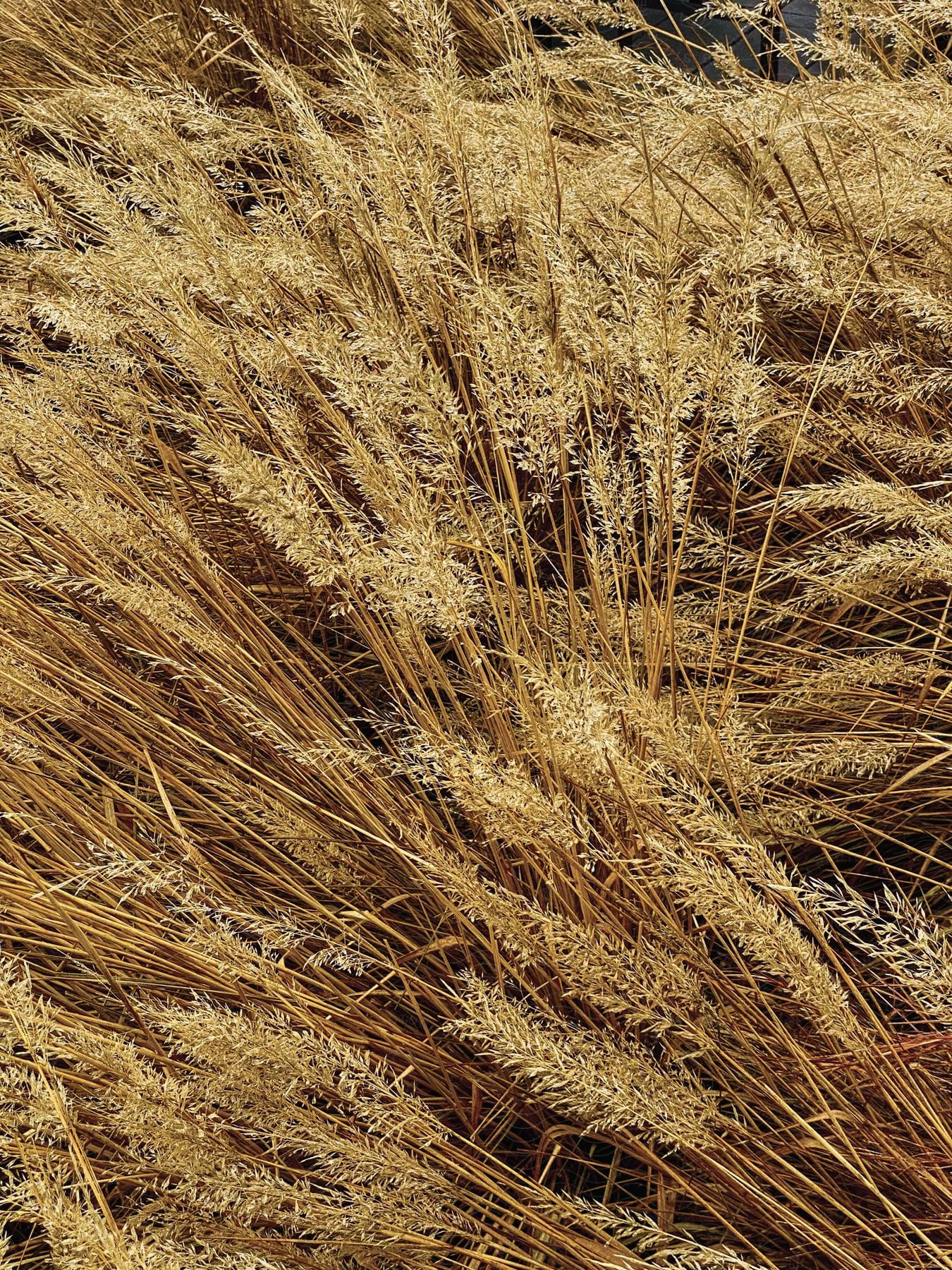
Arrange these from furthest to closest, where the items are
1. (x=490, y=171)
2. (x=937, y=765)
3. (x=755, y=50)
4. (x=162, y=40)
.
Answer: (x=755, y=50) → (x=162, y=40) → (x=490, y=171) → (x=937, y=765)

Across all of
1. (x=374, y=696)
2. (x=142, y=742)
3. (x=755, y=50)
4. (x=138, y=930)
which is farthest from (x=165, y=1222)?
(x=755, y=50)

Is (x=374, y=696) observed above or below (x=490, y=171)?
below

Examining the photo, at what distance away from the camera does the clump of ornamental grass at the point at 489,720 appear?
0.85 m

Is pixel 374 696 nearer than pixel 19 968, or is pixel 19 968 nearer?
pixel 19 968

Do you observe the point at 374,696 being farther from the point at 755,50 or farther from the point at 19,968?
the point at 755,50

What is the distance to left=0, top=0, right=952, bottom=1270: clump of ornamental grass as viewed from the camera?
33.4 inches

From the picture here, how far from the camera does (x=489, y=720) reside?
3.71 ft

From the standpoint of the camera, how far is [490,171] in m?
1.44

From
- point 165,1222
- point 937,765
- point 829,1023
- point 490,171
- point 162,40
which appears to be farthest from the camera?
point 162,40

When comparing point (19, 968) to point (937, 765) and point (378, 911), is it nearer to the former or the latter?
point (378, 911)

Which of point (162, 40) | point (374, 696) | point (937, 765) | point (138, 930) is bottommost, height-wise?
point (937, 765)

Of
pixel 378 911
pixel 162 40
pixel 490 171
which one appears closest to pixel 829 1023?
pixel 378 911

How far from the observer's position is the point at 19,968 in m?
1.16

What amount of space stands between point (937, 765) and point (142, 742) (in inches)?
35.6
